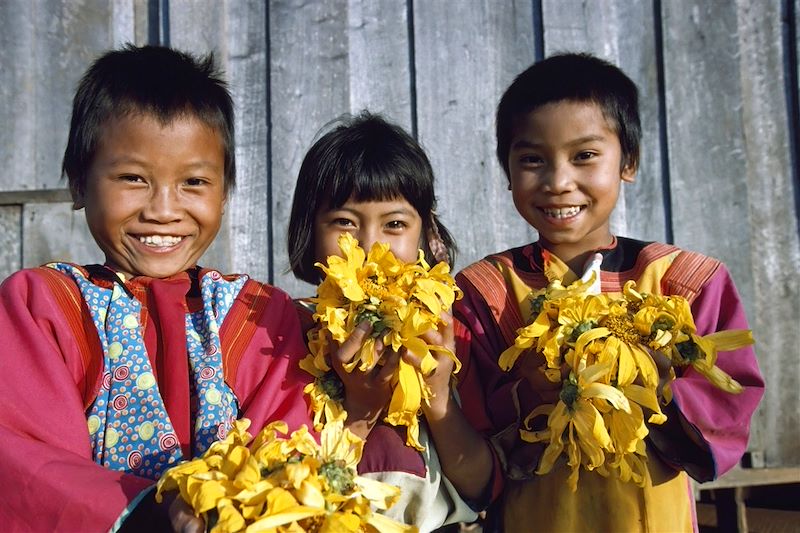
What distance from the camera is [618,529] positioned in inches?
84.3

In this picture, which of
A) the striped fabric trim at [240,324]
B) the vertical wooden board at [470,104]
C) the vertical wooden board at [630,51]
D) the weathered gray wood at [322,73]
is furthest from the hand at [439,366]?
the vertical wooden board at [630,51]

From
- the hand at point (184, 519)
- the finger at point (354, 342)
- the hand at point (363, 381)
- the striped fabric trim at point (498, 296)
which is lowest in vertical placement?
the hand at point (184, 519)

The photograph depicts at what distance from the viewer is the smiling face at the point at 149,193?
2096 millimetres

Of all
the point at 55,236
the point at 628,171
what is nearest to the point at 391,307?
the point at 628,171

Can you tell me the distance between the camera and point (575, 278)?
240 cm

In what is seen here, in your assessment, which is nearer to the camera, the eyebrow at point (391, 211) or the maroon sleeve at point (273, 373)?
the maroon sleeve at point (273, 373)

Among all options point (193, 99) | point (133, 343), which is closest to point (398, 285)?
point (133, 343)

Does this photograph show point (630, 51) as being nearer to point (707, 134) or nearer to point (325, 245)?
point (707, 134)

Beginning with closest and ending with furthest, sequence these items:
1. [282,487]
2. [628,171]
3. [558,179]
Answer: [282,487] → [558,179] → [628,171]

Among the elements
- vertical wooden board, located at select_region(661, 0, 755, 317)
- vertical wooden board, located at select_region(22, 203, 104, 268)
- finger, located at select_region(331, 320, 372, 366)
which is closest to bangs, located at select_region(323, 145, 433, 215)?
finger, located at select_region(331, 320, 372, 366)

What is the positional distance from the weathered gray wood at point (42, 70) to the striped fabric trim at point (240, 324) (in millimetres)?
2071

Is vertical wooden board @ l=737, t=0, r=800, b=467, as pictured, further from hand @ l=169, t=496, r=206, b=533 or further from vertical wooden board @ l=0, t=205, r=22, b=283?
vertical wooden board @ l=0, t=205, r=22, b=283

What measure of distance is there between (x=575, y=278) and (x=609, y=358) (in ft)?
1.88

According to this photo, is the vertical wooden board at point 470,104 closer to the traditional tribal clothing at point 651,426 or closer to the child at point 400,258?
the child at point 400,258
